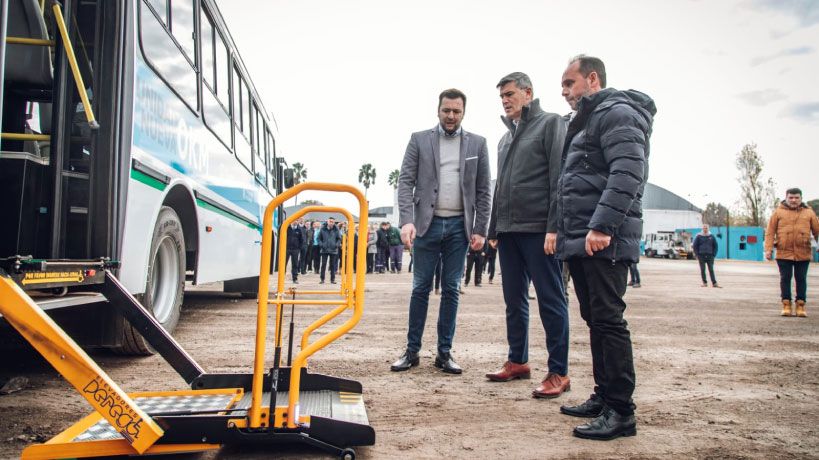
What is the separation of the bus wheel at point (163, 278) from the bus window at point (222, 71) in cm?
204

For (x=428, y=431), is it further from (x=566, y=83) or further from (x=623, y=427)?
(x=566, y=83)

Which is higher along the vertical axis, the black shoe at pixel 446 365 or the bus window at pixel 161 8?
the bus window at pixel 161 8

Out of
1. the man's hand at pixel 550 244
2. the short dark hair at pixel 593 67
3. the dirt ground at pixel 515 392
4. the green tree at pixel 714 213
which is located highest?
the green tree at pixel 714 213

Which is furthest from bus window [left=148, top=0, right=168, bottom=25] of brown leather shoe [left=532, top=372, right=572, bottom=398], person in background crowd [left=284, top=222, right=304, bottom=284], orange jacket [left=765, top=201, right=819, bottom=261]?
person in background crowd [left=284, top=222, right=304, bottom=284]

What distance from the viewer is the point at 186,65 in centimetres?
526

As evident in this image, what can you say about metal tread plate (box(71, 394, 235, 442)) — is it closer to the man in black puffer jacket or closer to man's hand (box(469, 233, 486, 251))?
the man in black puffer jacket

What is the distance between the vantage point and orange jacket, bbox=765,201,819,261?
9281mm

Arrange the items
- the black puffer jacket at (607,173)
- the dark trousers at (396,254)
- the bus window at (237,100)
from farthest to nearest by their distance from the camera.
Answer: the dark trousers at (396,254), the bus window at (237,100), the black puffer jacket at (607,173)

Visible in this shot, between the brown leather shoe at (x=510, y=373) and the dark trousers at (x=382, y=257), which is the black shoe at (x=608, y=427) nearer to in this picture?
the brown leather shoe at (x=510, y=373)

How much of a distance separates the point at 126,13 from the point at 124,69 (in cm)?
36

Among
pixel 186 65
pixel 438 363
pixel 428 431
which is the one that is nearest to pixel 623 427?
pixel 428 431

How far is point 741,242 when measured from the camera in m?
47.8

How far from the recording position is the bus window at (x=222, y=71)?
651 centimetres

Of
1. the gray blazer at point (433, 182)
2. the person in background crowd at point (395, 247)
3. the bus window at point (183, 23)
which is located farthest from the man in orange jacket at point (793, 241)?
the person in background crowd at point (395, 247)
